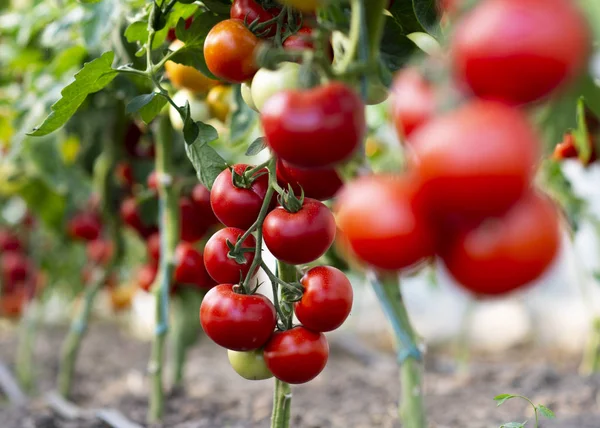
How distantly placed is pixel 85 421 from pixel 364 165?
1064 mm

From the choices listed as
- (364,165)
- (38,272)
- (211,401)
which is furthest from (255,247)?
(38,272)

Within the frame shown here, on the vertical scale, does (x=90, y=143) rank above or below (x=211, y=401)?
above

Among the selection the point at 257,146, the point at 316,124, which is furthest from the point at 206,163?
the point at 316,124

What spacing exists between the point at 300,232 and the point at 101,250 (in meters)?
1.33

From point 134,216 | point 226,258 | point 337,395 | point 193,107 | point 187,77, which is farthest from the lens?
point 337,395

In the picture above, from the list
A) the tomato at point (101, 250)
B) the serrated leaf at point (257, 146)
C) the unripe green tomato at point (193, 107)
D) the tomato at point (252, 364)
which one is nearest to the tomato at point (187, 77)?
the unripe green tomato at point (193, 107)

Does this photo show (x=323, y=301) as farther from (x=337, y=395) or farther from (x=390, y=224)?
(x=337, y=395)

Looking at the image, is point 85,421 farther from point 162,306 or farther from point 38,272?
point 38,272

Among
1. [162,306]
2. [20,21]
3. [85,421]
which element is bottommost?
[85,421]

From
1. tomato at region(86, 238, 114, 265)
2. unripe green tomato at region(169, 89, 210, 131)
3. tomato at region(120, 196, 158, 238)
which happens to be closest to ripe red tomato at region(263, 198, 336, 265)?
unripe green tomato at region(169, 89, 210, 131)

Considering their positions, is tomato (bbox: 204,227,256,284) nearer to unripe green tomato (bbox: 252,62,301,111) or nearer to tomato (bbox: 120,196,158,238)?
unripe green tomato (bbox: 252,62,301,111)

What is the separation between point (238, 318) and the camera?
553 millimetres

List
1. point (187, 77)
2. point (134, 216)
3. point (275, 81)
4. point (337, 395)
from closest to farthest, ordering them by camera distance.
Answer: point (275, 81)
point (187, 77)
point (134, 216)
point (337, 395)

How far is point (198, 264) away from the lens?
1176 millimetres
